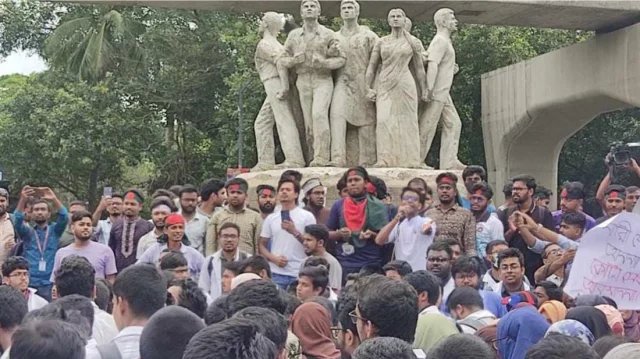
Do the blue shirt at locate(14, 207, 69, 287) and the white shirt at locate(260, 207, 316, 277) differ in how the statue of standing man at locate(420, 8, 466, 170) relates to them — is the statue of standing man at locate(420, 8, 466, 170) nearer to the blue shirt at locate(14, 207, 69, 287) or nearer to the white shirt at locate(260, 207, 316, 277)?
the white shirt at locate(260, 207, 316, 277)

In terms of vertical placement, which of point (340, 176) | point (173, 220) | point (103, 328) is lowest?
point (103, 328)

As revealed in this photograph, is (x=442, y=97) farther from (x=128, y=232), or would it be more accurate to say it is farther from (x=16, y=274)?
(x=16, y=274)

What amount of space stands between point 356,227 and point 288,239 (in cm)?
60

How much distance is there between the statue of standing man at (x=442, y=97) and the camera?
37.2 feet

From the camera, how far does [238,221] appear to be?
817 centimetres

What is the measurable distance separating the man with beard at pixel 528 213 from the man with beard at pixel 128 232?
305 centimetres

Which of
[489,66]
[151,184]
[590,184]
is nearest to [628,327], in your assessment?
[489,66]

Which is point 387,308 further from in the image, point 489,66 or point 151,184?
point 151,184

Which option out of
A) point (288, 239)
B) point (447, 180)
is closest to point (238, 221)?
point (288, 239)

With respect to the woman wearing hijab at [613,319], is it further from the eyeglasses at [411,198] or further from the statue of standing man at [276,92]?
the statue of standing man at [276,92]

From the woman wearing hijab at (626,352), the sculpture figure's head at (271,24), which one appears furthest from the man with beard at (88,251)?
the woman wearing hijab at (626,352)

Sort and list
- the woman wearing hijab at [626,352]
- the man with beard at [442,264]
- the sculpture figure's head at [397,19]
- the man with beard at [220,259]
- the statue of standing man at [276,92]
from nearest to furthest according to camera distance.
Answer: the woman wearing hijab at [626,352] → the man with beard at [442,264] → the man with beard at [220,259] → the sculpture figure's head at [397,19] → the statue of standing man at [276,92]

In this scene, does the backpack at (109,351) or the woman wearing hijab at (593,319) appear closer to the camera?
the backpack at (109,351)

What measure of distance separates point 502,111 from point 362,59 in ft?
39.4
